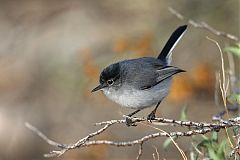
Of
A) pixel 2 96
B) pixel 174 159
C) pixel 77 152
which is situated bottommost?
pixel 174 159

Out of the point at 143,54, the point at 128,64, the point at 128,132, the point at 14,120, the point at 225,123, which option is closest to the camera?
the point at 225,123

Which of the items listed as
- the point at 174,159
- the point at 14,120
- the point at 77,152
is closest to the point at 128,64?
the point at 174,159

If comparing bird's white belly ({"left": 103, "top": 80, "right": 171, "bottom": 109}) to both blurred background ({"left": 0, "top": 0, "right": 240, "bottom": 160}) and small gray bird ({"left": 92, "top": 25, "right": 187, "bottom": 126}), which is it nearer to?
small gray bird ({"left": 92, "top": 25, "right": 187, "bottom": 126})

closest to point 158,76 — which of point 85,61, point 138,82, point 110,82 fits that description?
point 138,82

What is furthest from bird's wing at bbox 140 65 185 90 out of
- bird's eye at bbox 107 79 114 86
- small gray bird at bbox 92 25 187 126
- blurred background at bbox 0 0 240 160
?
blurred background at bbox 0 0 240 160

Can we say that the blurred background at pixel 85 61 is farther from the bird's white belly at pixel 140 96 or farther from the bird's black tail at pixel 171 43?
the bird's white belly at pixel 140 96

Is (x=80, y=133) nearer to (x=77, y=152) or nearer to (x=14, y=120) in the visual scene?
(x=77, y=152)

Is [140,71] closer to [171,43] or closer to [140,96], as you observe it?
[140,96]

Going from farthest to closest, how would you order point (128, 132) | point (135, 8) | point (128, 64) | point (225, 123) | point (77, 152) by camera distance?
point (135, 8), point (128, 132), point (77, 152), point (128, 64), point (225, 123)
